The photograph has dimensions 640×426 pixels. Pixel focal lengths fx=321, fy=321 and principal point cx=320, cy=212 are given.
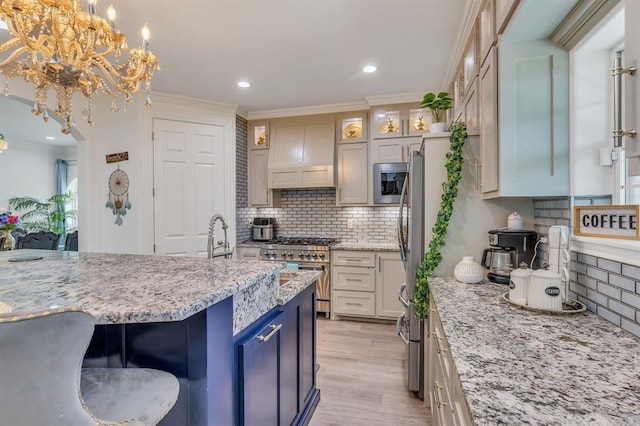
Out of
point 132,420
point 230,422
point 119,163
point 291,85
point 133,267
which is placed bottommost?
point 230,422

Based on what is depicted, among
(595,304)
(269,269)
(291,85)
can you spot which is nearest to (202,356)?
(269,269)

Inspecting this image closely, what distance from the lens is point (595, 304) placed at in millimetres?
1292

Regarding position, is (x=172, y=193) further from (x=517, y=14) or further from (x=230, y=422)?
(x=517, y=14)

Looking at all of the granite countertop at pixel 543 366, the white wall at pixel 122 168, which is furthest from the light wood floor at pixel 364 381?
the white wall at pixel 122 168

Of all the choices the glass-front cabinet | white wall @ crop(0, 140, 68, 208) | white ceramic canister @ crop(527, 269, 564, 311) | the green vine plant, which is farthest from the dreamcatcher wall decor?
white wall @ crop(0, 140, 68, 208)

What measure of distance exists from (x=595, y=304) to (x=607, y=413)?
805mm

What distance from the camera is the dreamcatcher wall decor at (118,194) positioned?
364 centimetres

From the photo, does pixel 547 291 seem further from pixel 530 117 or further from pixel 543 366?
pixel 530 117

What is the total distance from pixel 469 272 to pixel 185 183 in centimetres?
331

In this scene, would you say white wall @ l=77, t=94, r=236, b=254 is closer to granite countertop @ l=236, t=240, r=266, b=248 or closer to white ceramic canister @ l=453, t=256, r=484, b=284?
granite countertop @ l=236, t=240, r=266, b=248

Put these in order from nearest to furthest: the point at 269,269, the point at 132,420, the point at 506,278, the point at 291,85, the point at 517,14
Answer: the point at 132,420
the point at 517,14
the point at 269,269
the point at 506,278
the point at 291,85

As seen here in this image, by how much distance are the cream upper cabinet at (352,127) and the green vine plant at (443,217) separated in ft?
6.97

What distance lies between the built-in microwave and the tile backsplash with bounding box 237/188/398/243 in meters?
0.25

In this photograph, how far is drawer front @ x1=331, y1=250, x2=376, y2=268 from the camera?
12.4 ft
